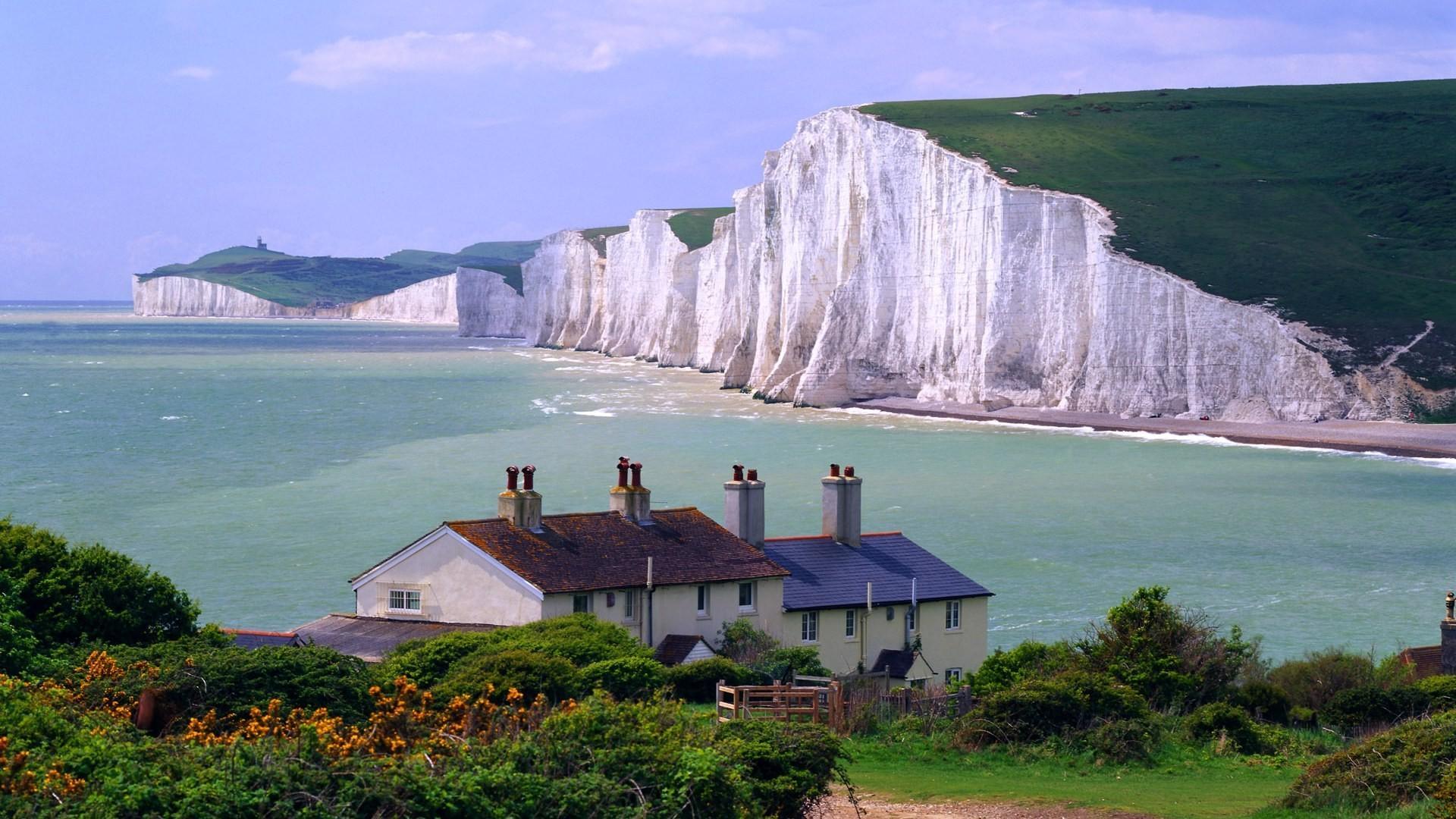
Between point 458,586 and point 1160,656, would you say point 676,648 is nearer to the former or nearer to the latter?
point 458,586

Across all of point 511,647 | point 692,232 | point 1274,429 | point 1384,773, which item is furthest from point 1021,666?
point 692,232

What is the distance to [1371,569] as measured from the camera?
1886 inches

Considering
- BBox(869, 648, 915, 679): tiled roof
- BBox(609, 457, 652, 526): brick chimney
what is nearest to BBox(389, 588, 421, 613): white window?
BBox(609, 457, 652, 526): brick chimney

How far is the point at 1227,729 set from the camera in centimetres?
2320

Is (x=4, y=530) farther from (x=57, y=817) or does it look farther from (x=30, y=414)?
(x=30, y=414)

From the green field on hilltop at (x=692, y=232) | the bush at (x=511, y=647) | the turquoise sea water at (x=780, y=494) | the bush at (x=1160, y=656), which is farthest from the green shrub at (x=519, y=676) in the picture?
the green field on hilltop at (x=692, y=232)

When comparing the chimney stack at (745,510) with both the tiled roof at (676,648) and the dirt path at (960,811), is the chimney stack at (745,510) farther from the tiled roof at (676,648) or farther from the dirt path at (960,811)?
the dirt path at (960,811)

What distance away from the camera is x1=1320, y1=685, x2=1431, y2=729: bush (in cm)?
2417

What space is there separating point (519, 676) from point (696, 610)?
25.9 ft

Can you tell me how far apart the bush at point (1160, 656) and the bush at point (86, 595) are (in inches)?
513

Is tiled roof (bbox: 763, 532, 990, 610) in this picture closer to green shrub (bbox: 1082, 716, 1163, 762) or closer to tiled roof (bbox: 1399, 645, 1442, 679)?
tiled roof (bbox: 1399, 645, 1442, 679)

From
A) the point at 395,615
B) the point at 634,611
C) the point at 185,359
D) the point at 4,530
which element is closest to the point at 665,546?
the point at 634,611

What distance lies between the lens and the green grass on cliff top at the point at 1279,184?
327 feet

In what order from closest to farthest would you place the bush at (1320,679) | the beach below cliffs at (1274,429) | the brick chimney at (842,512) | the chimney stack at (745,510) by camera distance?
1. the bush at (1320,679)
2. the chimney stack at (745,510)
3. the brick chimney at (842,512)
4. the beach below cliffs at (1274,429)
